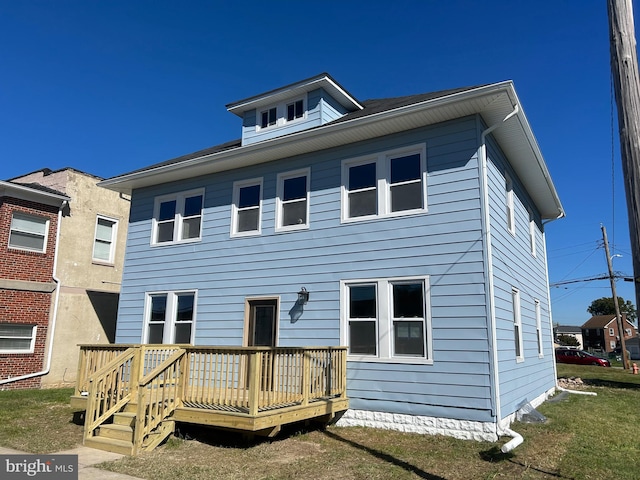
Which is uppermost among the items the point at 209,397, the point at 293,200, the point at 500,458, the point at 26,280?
the point at 293,200

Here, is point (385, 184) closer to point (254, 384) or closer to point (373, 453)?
point (254, 384)

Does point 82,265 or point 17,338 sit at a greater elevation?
point 82,265

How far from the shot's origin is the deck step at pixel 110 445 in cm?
700

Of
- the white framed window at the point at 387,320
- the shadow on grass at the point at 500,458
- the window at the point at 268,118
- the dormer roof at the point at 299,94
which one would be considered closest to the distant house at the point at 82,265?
the dormer roof at the point at 299,94

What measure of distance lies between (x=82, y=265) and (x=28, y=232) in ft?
6.17

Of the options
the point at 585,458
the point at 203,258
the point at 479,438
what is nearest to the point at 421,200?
the point at 479,438

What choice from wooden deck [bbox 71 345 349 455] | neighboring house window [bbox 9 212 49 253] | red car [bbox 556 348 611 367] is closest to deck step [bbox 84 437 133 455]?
wooden deck [bbox 71 345 349 455]

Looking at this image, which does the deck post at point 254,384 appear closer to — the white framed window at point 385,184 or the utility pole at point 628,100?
the white framed window at point 385,184

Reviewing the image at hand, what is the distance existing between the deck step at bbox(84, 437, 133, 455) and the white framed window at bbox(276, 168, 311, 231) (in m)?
5.14

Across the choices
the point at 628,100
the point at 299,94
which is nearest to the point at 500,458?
the point at 628,100

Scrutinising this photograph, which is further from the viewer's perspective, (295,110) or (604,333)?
(604,333)

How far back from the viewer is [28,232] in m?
14.3

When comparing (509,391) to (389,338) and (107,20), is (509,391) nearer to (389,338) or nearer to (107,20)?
(389,338)

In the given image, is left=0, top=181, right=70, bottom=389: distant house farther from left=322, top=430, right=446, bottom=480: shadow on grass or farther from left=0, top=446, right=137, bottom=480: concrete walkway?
left=322, top=430, right=446, bottom=480: shadow on grass
